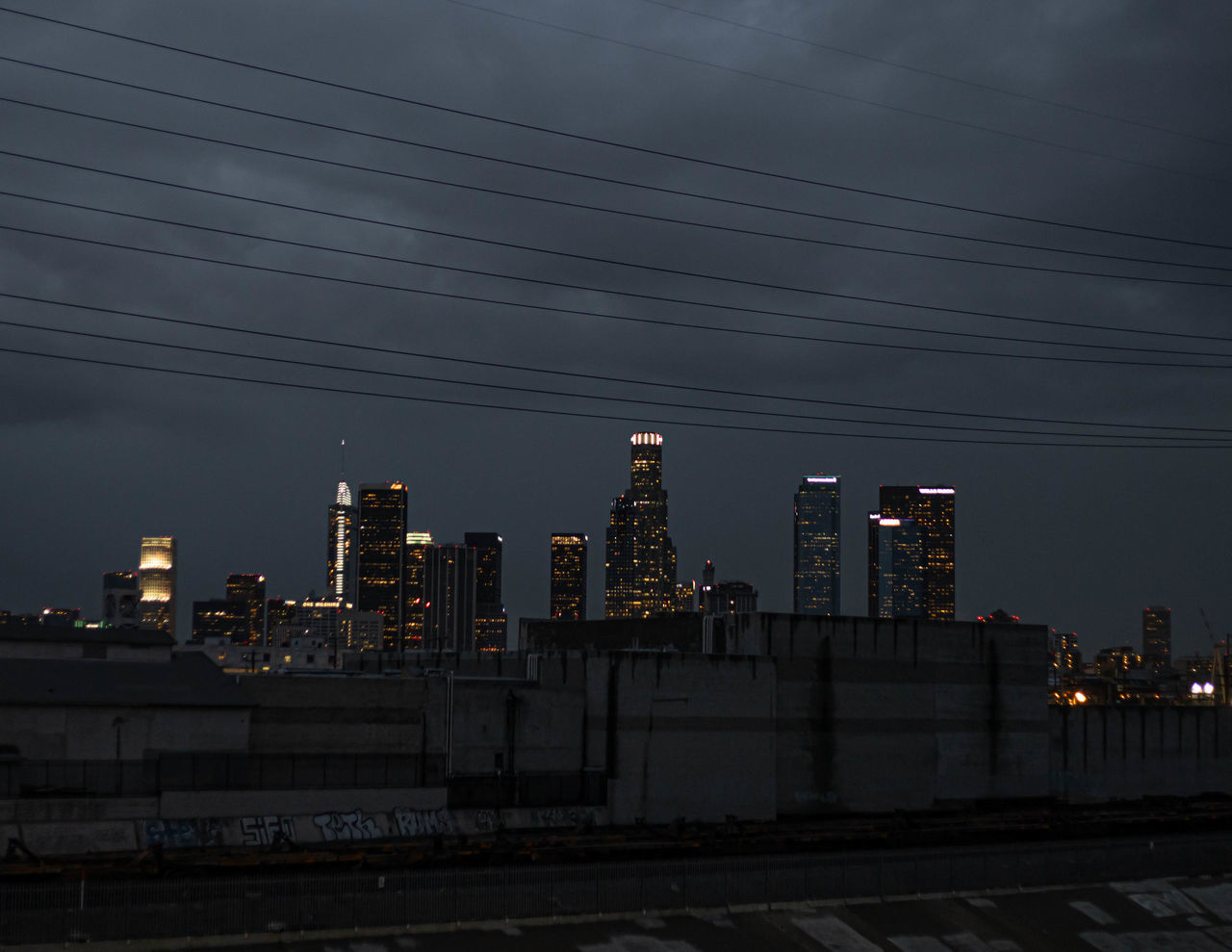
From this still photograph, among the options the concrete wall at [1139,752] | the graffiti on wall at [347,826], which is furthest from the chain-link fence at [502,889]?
the concrete wall at [1139,752]

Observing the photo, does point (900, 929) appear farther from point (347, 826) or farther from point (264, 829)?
point (264, 829)

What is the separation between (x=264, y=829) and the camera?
59.8m

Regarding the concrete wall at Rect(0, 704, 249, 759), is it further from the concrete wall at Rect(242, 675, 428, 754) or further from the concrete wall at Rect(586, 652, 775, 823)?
the concrete wall at Rect(586, 652, 775, 823)

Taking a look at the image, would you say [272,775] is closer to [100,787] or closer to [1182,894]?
[100,787]

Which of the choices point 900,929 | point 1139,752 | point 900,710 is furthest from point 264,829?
point 1139,752

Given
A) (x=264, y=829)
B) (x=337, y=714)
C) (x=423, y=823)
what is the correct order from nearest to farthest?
(x=264, y=829)
(x=423, y=823)
(x=337, y=714)

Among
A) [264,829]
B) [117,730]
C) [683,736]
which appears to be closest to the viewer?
[264,829]

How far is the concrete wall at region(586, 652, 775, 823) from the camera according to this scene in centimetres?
7231

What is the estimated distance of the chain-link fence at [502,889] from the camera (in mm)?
37000

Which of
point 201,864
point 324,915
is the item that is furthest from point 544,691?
point 324,915

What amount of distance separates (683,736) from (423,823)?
17327 mm

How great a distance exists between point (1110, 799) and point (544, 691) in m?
46.0

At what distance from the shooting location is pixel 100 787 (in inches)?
2402

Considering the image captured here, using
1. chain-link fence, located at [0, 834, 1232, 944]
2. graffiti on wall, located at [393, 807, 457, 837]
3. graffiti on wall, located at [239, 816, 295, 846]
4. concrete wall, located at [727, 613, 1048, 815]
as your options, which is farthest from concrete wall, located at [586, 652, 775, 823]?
chain-link fence, located at [0, 834, 1232, 944]
